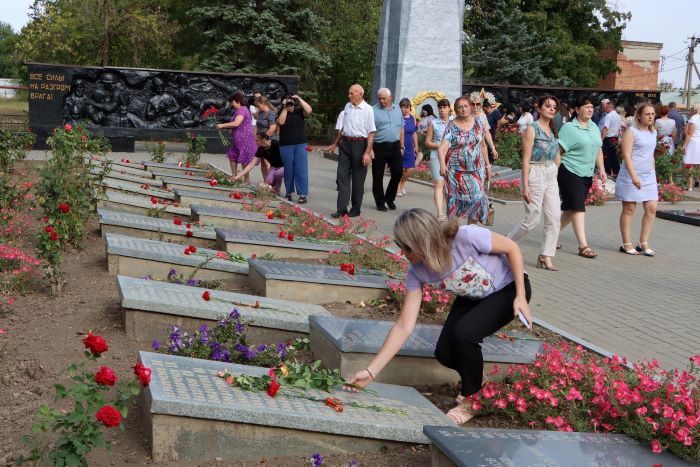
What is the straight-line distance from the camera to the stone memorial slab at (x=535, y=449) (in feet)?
11.6

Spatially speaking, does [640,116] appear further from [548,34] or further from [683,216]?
[548,34]

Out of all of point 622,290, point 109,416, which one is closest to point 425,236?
point 109,416

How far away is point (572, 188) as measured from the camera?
1004 centimetres

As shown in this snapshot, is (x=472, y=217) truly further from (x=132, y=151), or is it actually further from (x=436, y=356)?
(x=132, y=151)

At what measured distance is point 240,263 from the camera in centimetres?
755

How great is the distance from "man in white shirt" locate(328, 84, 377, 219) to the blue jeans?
1.27 metres

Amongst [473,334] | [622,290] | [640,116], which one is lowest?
[622,290]

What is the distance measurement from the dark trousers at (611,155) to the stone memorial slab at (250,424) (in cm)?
1730

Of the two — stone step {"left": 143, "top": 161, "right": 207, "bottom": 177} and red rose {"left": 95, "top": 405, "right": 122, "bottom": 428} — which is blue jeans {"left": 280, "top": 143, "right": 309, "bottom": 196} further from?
red rose {"left": 95, "top": 405, "right": 122, "bottom": 428}

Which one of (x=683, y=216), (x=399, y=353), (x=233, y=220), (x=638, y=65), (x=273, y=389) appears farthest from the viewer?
(x=638, y=65)

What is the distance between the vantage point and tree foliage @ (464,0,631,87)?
3662cm

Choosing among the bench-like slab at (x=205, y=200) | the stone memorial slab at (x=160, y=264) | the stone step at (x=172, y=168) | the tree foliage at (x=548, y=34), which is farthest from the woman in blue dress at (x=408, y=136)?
the tree foliage at (x=548, y=34)

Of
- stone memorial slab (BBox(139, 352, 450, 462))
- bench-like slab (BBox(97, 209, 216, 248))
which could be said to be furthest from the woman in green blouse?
stone memorial slab (BBox(139, 352, 450, 462))

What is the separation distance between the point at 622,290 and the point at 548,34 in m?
31.5
